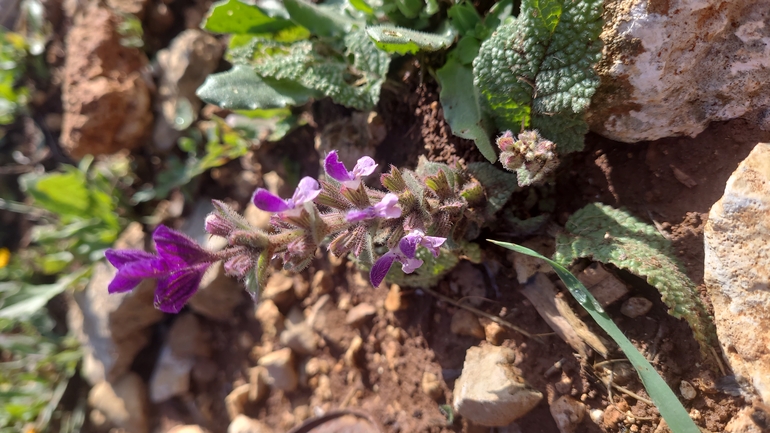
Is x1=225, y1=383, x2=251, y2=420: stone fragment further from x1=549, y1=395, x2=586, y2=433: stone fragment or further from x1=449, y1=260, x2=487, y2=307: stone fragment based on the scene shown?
x1=549, y1=395, x2=586, y2=433: stone fragment

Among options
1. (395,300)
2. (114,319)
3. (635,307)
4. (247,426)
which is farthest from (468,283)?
(114,319)

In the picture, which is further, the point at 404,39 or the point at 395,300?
the point at 395,300

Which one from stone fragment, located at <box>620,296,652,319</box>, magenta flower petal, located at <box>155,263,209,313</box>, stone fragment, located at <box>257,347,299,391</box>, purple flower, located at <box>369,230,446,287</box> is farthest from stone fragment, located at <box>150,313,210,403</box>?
stone fragment, located at <box>620,296,652,319</box>

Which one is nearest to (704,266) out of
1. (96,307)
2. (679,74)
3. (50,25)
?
(679,74)

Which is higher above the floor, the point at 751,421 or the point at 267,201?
the point at 751,421

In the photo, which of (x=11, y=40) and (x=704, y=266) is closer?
(x=704, y=266)

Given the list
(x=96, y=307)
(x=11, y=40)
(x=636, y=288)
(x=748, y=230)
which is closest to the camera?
(x=748, y=230)

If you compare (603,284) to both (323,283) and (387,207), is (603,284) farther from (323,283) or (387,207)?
(323,283)

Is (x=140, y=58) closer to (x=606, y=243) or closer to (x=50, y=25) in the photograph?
(x=50, y=25)
